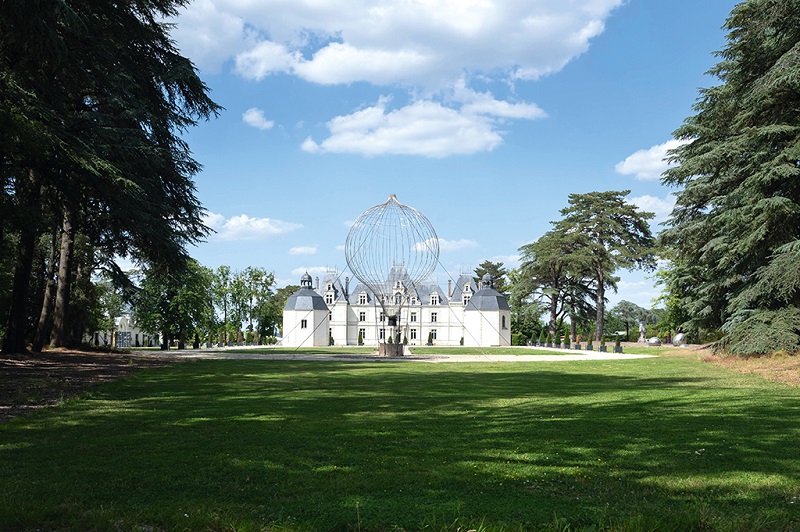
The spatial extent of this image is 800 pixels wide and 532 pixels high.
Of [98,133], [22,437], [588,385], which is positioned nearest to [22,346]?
[98,133]

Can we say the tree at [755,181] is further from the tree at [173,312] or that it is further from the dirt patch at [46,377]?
the tree at [173,312]

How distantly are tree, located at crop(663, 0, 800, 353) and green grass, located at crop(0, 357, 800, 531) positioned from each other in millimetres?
11399

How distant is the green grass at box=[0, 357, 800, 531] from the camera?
4.28 meters

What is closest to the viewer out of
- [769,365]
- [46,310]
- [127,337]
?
[769,365]

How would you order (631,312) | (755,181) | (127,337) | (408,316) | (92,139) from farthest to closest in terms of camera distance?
1. (631,312)
2. (127,337)
3. (408,316)
4. (755,181)
5. (92,139)

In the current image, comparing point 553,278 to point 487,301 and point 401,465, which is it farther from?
point 401,465

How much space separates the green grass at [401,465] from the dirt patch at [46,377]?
822mm

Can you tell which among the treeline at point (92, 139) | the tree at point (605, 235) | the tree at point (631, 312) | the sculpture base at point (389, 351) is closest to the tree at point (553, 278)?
the tree at point (605, 235)

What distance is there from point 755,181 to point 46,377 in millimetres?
22134

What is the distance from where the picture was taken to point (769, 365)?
61.9ft

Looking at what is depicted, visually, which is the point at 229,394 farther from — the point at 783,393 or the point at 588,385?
the point at 783,393

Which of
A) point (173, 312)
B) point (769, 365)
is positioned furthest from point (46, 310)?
point (769, 365)

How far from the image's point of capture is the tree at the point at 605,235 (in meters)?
54.3

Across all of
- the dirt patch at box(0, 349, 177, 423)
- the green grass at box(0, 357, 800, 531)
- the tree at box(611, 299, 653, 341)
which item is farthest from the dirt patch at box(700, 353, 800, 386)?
the tree at box(611, 299, 653, 341)
